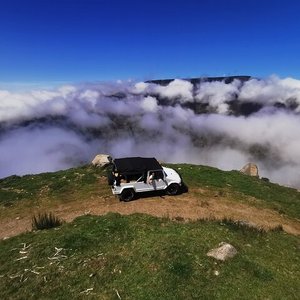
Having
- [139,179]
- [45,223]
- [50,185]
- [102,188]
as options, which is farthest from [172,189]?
[50,185]

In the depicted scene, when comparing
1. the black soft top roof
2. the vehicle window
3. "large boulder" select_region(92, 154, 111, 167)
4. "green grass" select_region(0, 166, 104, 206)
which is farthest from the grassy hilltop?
"large boulder" select_region(92, 154, 111, 167)

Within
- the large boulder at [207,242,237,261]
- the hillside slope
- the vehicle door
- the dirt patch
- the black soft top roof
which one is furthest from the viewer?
the vehicle door

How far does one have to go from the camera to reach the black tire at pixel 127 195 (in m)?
26.9

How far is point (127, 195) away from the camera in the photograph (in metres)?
27.1

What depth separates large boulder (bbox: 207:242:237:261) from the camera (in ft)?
55.2

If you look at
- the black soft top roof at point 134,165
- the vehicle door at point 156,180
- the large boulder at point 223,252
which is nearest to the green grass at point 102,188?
the black soft top roof at point 134,165

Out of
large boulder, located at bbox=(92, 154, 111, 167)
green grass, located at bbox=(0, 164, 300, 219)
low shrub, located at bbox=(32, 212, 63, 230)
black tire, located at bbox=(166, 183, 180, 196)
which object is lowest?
green grass, located at bbox=(0, 164, 300, 219)

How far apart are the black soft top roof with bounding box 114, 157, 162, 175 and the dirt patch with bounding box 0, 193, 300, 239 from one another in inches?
92.3

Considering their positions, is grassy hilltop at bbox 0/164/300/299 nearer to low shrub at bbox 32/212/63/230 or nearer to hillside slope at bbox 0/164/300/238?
hillside slope at bbox 0/164/300/238

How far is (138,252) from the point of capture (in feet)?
57.2

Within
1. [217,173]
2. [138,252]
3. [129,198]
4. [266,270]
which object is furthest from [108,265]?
[217,173]

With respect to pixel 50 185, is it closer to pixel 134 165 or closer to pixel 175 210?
pixel 134 165

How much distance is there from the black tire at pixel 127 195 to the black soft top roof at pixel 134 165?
1.43m

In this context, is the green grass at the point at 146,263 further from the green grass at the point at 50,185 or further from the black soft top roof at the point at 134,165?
the green grass at the point at 50,185
